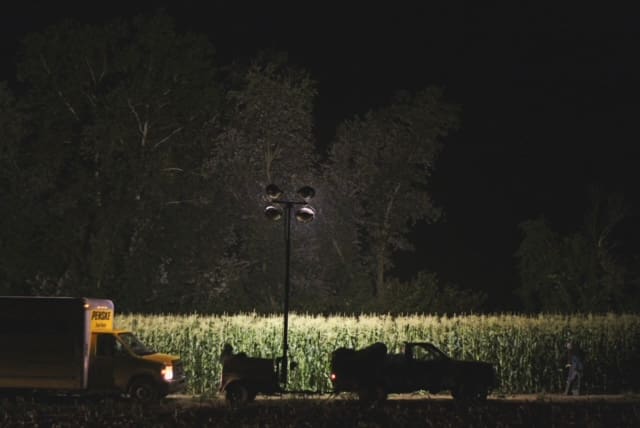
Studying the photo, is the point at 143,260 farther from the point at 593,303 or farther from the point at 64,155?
the point at 593,303

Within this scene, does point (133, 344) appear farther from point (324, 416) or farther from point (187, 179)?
point (187, 179)

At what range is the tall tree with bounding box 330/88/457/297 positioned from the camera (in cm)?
4941

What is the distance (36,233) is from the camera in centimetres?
4812

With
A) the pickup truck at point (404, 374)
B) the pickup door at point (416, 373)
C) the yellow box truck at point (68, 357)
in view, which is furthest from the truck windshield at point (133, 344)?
the pickup door at point (416, 373)

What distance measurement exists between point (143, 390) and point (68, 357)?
192 centimetres

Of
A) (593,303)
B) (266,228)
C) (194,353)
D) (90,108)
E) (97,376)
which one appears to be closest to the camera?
(97,376)

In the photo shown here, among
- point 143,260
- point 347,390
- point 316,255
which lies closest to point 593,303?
point 316,255

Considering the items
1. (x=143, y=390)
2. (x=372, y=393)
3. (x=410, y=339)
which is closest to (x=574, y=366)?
(x=410, y=339)

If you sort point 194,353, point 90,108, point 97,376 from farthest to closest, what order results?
1. point 90,108
2. point 194,353
3. point 97,376

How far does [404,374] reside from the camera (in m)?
27.8

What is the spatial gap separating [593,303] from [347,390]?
91.6 feet

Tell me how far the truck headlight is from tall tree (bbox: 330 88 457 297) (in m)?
Result: 22.5

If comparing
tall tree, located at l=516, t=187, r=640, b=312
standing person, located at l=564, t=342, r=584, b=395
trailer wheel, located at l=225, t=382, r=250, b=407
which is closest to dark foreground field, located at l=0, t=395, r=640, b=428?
trailer wheel, located at l=225, t=382, r=250, b=407

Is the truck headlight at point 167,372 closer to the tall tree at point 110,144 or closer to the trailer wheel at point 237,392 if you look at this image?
the trailer wheel at point 237,392
